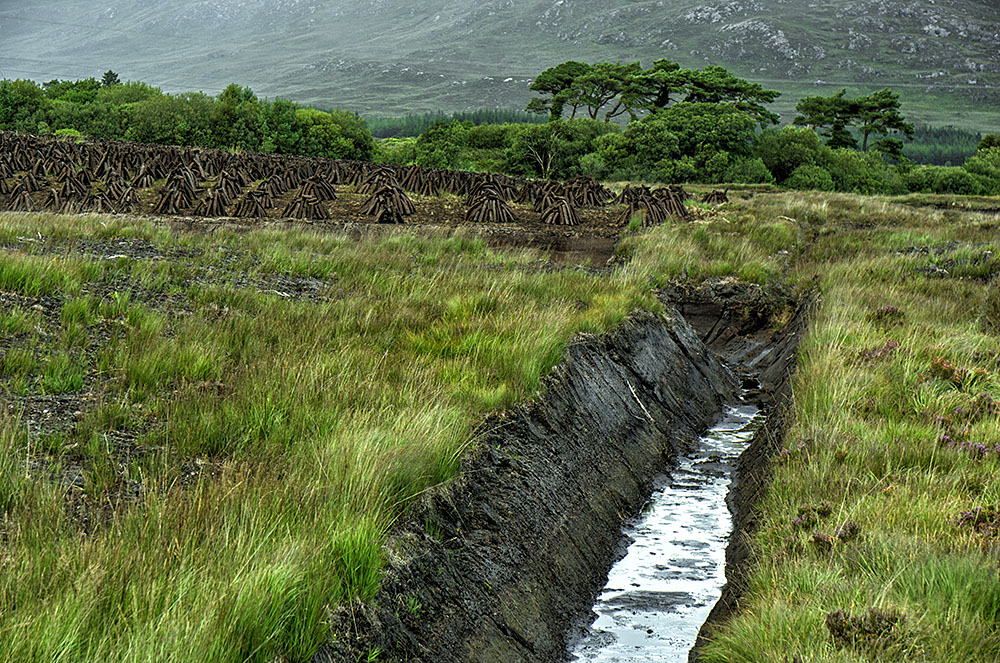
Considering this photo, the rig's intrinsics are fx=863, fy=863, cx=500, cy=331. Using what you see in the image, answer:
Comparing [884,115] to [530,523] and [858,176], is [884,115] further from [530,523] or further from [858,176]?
[530,523]

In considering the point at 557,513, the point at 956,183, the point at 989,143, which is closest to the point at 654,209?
the point at 557,513

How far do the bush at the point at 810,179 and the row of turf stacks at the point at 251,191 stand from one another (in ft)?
110

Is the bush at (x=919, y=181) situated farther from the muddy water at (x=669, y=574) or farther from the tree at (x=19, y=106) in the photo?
the tree at (x=19, y=106)

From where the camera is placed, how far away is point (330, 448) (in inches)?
214

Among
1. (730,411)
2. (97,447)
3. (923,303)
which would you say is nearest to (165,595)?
(97,447)

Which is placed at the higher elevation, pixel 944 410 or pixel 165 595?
pixel 165 595

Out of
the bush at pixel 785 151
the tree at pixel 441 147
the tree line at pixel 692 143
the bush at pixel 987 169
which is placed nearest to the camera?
the tree line at pixel 692 143

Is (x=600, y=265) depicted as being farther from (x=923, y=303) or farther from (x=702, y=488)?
A: (x=702, y=488)

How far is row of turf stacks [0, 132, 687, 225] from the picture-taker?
26.4 meters

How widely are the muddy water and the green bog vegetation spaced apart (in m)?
1.02

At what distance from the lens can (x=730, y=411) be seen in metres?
12.9

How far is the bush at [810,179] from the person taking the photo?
66.9m

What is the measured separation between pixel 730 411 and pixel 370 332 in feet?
20.3

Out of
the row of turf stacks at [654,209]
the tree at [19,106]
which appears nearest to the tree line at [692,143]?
the row of turf stacks at [654,209]
